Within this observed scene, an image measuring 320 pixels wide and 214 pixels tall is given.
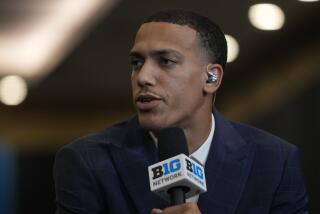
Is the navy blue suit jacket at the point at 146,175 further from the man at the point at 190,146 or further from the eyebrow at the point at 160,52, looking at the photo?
the eyebrow at the point at 160,52

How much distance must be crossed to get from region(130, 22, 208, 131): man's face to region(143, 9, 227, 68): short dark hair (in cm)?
2

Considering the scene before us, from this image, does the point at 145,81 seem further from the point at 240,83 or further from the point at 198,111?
the point at 240,83

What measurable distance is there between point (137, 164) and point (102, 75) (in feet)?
13.6

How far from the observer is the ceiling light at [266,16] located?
490 cm

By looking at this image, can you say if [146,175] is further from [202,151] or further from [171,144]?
[171,144]

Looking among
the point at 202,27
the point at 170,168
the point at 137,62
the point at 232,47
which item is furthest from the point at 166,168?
the point at 232,47

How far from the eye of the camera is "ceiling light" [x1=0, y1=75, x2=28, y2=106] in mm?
5797

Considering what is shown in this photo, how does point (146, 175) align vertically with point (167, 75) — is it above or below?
below

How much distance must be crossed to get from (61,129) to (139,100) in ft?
15.7

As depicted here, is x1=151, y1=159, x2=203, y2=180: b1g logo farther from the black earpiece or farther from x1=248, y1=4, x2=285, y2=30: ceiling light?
x1=248, y1=4, x2=285, y2=30: ceiling light

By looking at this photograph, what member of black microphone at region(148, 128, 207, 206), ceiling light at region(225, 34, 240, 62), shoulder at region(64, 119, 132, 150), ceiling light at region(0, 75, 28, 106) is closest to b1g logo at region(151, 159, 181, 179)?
black microphone at region(148, 128, 207, 206)

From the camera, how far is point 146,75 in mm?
1830

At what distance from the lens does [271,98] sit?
220 inches

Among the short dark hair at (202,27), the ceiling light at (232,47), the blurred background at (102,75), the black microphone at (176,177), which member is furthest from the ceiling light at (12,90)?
the black microphone at (176,177)
